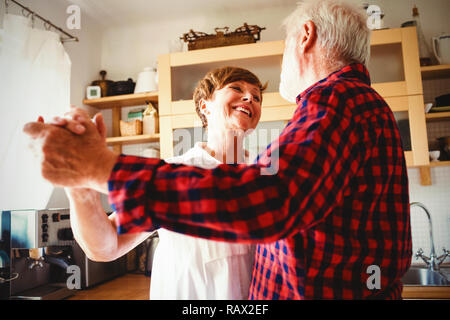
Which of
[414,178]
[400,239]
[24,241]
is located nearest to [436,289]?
[414,178]

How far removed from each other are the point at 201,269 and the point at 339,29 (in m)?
0.60

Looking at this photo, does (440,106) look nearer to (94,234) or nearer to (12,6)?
(94,234)

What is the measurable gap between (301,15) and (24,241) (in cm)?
161

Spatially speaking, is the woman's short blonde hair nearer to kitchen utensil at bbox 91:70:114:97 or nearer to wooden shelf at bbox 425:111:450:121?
wooden shelf at bbox 425:111:450:121

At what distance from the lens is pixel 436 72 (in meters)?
2.04

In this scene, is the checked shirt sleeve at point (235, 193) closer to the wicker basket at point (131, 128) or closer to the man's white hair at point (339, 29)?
the man's white hair at point (339, 29)

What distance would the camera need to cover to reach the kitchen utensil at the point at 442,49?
79.7 inches

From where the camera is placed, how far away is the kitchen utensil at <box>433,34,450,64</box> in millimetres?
2025

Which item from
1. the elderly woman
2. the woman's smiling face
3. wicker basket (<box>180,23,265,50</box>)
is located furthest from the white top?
wicker basket (<box>180,23,265,50</box>)

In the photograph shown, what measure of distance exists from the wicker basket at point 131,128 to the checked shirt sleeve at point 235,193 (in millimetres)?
2045

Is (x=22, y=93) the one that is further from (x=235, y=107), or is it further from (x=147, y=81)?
(x=235, y=107)

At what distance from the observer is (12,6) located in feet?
5.99

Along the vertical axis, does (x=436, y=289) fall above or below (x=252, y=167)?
below

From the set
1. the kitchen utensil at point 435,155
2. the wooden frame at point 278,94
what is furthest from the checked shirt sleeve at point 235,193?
the kitchen utensil at point 435,155
